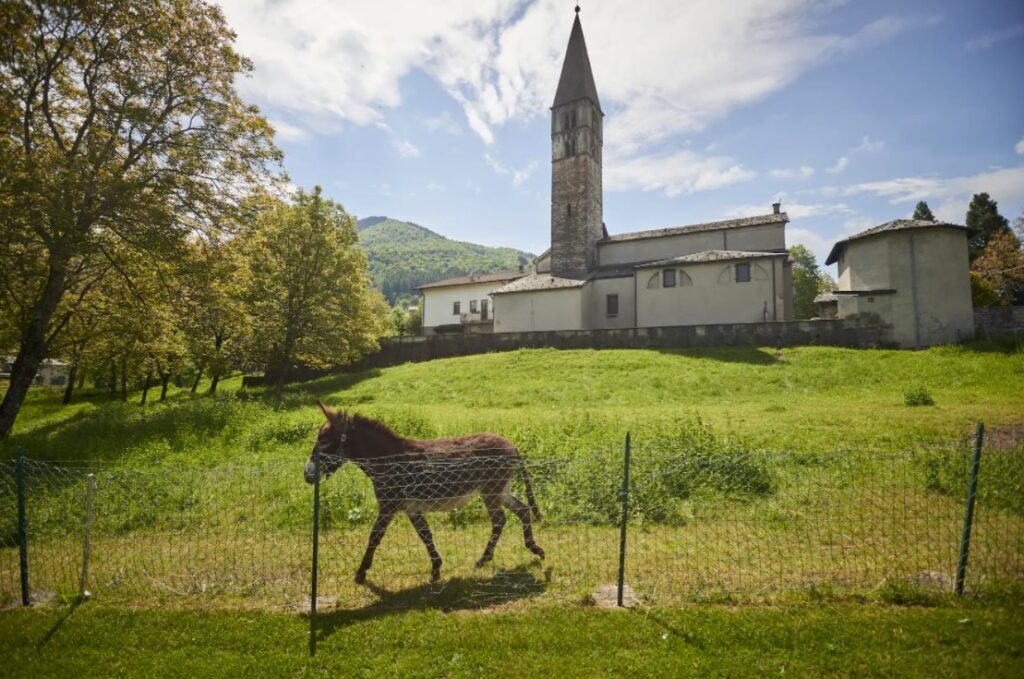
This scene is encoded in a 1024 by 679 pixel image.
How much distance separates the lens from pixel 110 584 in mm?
6859

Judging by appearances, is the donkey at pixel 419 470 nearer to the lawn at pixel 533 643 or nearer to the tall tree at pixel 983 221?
the lawn at pixel 533 643

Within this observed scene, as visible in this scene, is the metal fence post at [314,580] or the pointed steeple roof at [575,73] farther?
the pointed steeple roof at [575,73]

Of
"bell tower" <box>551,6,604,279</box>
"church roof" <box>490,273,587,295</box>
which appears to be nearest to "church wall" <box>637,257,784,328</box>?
"church roof" <box>490,273,587,295</box>

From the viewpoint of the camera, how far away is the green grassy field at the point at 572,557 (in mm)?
5027

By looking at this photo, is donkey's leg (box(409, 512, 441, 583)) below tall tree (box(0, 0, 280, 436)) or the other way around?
below

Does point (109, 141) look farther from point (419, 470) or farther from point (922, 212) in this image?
point (922, 212)

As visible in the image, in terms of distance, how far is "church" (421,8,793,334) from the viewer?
35.2 metres

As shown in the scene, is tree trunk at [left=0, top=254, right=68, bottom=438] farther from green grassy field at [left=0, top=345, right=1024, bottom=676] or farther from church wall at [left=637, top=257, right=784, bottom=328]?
church wall at [left=637, top=257, right=784, bottom=328]

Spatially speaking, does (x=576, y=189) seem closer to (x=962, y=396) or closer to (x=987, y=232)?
(x=962, y=396)

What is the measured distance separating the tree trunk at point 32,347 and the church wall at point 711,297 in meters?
33.3

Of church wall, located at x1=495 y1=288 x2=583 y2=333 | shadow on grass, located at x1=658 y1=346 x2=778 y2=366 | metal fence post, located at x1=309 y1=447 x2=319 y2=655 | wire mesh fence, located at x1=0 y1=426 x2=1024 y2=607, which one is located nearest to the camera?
metal fence post, located at x1=309 y1=447 x2=319 y2=655

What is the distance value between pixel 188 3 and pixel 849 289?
117 feet

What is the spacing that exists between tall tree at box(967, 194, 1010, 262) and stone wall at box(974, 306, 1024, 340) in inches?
998

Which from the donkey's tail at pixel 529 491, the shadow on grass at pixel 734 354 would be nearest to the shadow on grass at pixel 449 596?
the donkey's tail at pixel 529 491
